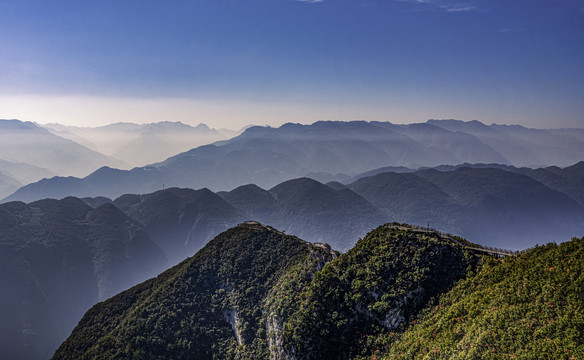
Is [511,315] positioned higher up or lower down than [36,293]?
higher up

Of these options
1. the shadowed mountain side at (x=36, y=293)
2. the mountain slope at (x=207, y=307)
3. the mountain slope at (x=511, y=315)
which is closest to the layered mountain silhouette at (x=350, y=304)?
the mountain slope at (x=511, y=315)

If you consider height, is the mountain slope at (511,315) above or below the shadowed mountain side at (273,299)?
above

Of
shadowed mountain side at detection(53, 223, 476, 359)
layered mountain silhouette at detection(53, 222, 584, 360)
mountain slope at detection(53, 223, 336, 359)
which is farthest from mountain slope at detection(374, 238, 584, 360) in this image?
mountain slope at detection(53, 223, 336, 359)

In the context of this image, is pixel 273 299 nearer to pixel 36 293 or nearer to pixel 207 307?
pixel 207 307

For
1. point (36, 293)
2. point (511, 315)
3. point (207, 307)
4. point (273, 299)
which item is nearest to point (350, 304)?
point (273, 299)

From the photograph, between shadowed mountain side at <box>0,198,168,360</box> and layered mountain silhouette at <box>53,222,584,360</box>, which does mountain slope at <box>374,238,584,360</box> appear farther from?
shadowed mountain side at <box>0,198,168,360</box>

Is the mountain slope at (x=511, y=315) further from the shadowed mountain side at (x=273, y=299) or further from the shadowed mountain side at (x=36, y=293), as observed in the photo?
the shadowed mountain side at (x=36, y=293)

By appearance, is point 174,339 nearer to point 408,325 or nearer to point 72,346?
point 72,346

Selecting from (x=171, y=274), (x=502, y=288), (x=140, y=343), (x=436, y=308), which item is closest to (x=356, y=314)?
(x=436, y=308)

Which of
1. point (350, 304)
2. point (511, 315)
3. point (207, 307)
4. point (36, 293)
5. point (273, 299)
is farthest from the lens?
point (36, 293)
